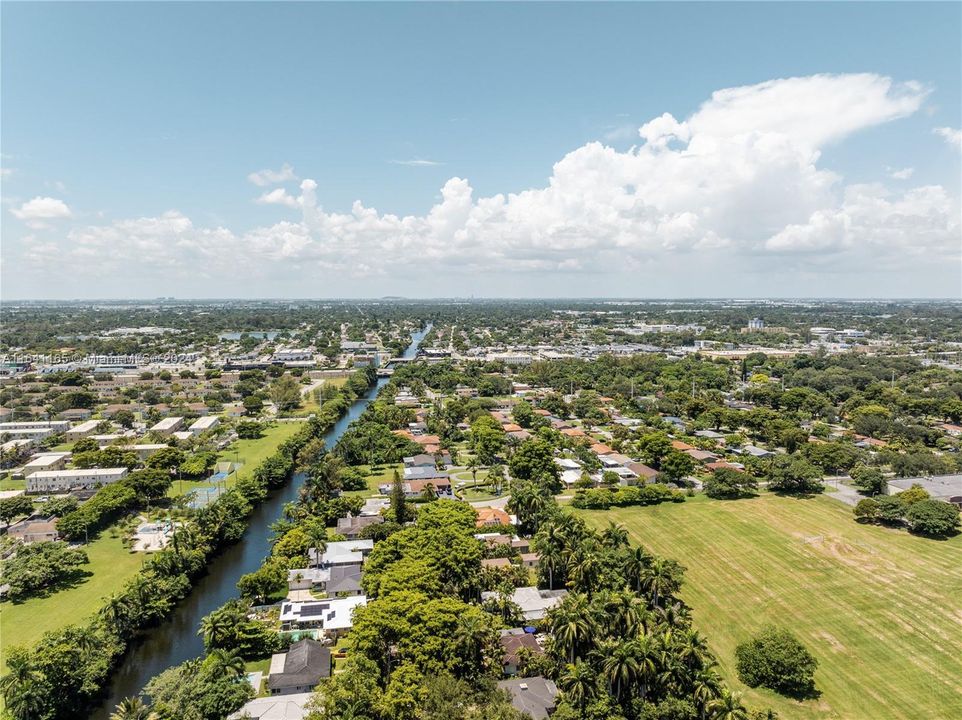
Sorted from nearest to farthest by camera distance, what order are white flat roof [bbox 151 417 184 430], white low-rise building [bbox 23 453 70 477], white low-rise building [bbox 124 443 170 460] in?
white low-rise building [bbox 23 453 70 477], white low-rise building [bbox 124 443 170 460], white flat roof [bbox 151 417 184 430]

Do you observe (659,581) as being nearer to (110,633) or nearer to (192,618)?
(192,618)

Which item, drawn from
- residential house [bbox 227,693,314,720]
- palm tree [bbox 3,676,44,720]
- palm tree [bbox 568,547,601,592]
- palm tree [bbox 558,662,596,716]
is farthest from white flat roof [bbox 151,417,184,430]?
palm tree [bbox 558,662,596,716]

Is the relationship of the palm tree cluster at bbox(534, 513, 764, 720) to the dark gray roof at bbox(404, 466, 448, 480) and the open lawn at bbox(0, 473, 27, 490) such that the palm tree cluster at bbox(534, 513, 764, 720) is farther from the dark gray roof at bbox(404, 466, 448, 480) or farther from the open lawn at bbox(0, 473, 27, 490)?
the open lawn at bbox(0, 473, 27, 490)

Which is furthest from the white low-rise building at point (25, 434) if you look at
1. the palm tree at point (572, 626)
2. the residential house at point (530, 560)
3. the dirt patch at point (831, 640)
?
the dirt patch at point (831, 640)

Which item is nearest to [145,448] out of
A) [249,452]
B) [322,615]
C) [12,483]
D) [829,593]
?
[249,452]

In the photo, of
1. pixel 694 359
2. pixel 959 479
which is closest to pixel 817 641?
pixel 959 479

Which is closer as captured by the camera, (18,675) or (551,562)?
(18,675)
